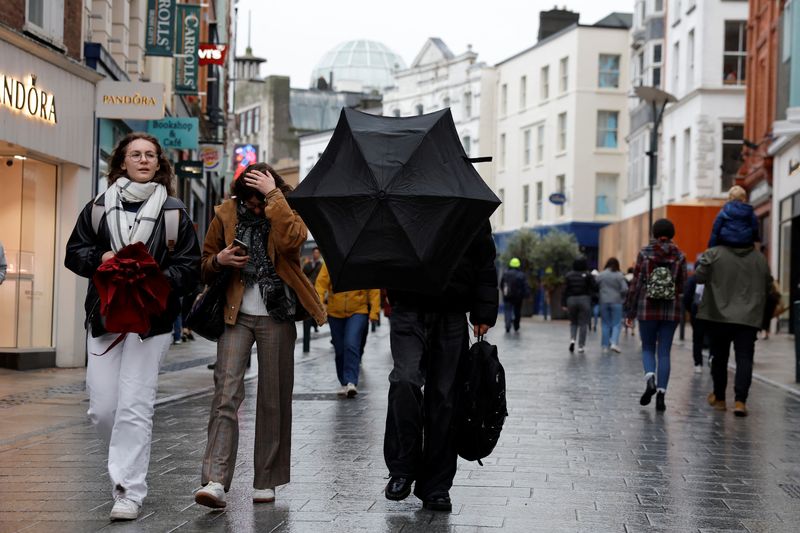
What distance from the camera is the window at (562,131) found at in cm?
6425

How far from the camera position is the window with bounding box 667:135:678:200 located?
4667cm

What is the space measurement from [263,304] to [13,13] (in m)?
10.6

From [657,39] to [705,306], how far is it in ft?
132

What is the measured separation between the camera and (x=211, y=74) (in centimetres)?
3969

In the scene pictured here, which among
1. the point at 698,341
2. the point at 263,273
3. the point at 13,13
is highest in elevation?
the point at 13,13

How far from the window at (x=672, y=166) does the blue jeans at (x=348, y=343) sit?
33.3m

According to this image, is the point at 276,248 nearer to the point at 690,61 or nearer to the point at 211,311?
the point at 211,311

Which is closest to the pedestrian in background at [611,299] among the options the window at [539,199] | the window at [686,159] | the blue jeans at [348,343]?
the blue jeans at [348,343]

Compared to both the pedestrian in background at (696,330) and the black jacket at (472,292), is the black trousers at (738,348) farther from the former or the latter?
the black jacket at (472,292)

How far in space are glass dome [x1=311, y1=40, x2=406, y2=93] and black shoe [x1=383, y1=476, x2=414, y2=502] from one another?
9180 cm

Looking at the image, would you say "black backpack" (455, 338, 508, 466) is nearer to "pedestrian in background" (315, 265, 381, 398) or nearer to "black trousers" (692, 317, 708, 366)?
"pedestrian in background" (315, 265, 381, 398)

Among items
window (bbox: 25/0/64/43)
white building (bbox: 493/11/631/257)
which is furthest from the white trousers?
white building (bbox: 493/11/631/257)

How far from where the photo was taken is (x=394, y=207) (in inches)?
270

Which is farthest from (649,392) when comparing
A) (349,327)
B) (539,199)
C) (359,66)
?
(359,66)
